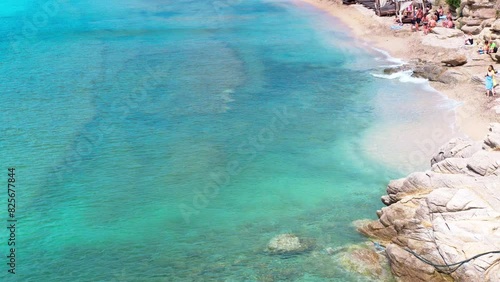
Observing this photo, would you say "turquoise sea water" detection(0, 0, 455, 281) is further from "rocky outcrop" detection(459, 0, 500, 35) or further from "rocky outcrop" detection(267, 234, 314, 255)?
"rocky outcrop" detection(459, 0, 500, 35)

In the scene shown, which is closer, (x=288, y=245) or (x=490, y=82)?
(x=288, y=245)

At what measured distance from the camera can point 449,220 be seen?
16.4 m

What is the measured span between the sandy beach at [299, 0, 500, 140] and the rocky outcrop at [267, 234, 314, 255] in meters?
10.6

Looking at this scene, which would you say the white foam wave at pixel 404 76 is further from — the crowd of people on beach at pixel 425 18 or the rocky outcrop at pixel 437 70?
the crowd of people on beach at pixel 425 18

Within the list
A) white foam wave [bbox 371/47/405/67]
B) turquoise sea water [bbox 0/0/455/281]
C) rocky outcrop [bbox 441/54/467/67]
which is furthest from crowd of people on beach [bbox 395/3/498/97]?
turquoise sea water [bbox 0/0/455/281]

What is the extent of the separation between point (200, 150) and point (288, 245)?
8.74 meters

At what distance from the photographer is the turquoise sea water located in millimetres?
19344

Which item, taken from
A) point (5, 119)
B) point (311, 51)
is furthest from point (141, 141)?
point (311, 51)

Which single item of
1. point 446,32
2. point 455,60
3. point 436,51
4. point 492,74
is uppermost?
point 446,32

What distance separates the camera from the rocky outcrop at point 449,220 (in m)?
15.6

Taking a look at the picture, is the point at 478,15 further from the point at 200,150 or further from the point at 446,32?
the point at 200,150

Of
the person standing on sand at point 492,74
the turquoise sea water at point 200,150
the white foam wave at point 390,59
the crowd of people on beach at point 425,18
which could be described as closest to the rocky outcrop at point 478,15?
the crowd of people on beach at point 425,18

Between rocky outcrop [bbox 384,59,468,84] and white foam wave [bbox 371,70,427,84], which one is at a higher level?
rocky outcrop [bbox 384,59,468,84]

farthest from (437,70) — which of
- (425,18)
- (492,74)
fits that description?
(425,18)
